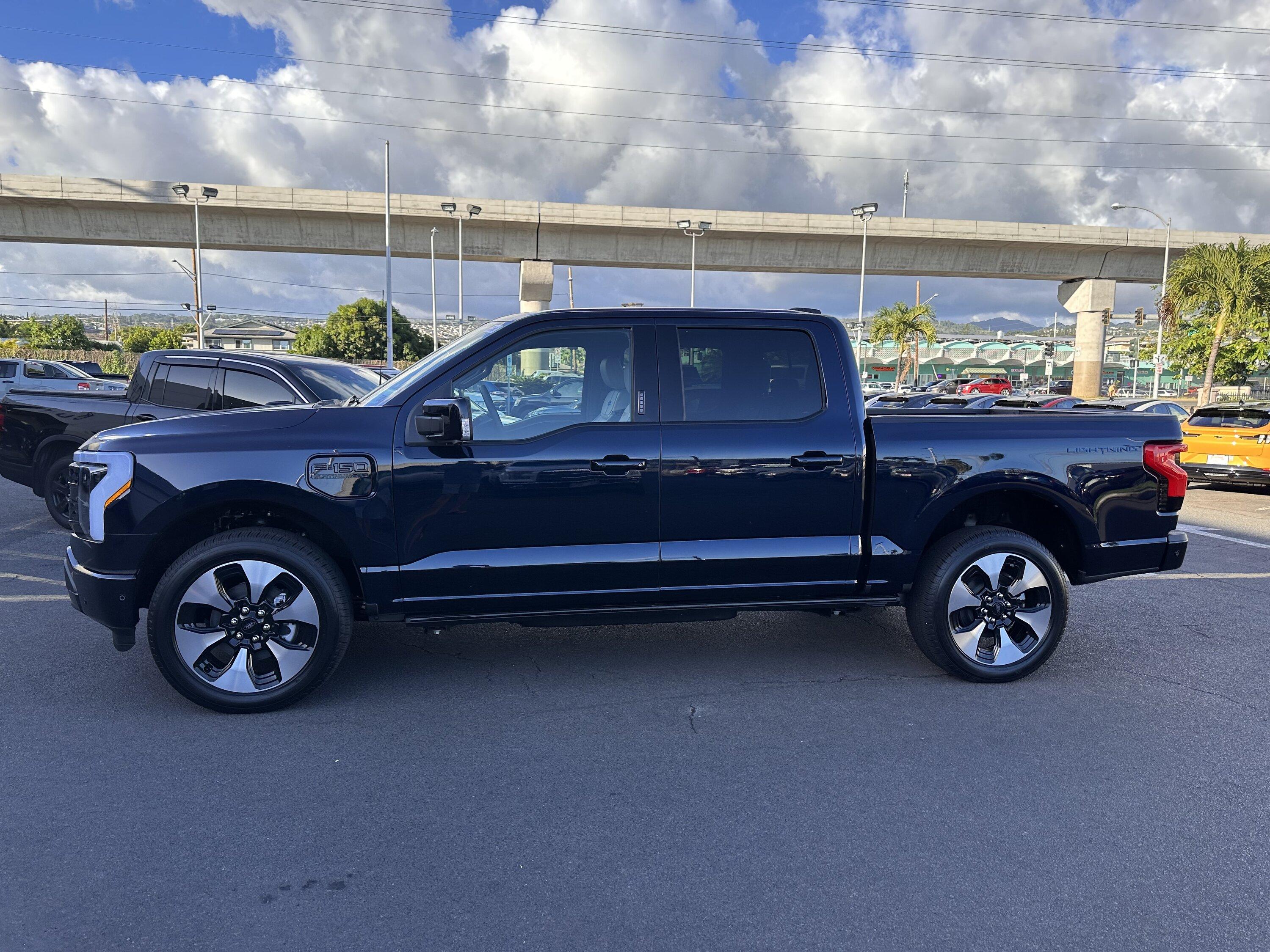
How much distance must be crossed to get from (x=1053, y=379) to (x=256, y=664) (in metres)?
107

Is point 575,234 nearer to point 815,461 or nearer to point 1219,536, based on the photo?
point 1219,536

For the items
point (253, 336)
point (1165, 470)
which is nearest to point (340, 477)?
point (1165, 470)

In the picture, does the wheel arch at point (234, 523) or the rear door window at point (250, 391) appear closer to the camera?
the wheel arch at point (234, 523)

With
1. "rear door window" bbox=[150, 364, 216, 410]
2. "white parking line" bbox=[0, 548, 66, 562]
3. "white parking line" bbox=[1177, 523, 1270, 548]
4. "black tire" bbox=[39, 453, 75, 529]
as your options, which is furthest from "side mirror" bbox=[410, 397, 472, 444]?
"white parking line" bbox=[1177, 523, 1270, 548]

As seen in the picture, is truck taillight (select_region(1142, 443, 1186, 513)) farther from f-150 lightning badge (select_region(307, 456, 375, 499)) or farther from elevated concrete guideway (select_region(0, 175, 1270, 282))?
elevated concrete guideway (select_region(0, 175, 1270, 282))

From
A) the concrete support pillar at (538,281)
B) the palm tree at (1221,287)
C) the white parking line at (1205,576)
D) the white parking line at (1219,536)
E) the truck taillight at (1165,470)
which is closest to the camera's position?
the truck taillight at (1165,470)

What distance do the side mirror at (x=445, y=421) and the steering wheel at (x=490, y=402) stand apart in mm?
139

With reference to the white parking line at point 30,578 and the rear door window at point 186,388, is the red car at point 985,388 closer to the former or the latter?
the rear door window at point 186,388

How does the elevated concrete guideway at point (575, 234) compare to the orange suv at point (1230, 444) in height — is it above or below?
above

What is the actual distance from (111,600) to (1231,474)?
1444cm

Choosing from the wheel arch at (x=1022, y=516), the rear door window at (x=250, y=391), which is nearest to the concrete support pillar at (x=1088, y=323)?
the wheel arch at (x=1022, y=516)

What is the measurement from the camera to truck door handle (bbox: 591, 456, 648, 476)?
412 centimetres

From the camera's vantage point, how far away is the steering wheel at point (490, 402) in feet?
13.6

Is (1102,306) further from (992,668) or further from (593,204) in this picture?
(992,668)
